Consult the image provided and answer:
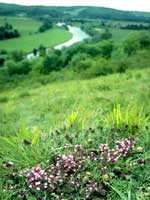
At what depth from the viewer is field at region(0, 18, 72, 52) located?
55.3m

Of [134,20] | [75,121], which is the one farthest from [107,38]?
[75,121]

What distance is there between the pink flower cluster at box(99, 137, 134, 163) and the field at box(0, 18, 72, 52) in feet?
165

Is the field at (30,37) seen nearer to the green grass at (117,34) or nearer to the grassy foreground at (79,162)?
the green grass at (117,34)

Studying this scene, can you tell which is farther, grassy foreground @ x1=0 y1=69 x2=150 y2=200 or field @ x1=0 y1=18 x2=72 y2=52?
field @ x1=0 y1=18 x2=72 y2=52

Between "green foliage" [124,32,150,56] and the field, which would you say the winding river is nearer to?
the field

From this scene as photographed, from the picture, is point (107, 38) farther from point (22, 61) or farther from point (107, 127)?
point (107, 127)

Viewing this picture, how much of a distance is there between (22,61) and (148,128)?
49410 millimetres

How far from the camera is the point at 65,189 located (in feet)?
11.9

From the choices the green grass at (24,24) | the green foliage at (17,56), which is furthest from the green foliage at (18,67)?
the green grass at (24,24)

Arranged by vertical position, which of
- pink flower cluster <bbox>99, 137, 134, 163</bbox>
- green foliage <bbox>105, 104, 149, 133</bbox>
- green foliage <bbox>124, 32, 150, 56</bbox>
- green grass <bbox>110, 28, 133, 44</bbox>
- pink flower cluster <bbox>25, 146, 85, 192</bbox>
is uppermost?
green foliage <bbox>105, 104, 149, 133</bbox>

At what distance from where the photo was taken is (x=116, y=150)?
402 centimetres

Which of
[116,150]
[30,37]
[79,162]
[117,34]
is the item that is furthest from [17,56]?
[79,162]

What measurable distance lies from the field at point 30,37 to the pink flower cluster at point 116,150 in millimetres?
50434

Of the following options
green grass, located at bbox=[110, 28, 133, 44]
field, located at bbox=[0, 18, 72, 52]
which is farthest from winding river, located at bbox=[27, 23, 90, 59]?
green grass, located at bbox=[110, 28, 133, 44]
